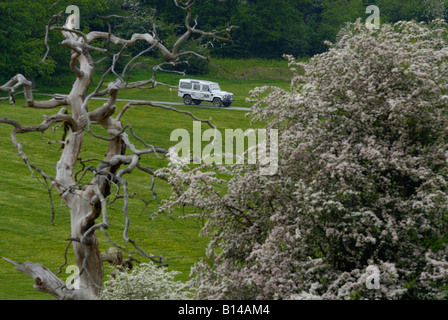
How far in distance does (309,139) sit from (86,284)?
4.31 metres

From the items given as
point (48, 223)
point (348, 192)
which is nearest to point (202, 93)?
point (48, 223)

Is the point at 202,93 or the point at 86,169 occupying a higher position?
the point at 202,93

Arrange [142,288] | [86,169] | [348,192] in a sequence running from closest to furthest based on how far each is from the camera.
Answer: [348,192], [86,169], [142,288]

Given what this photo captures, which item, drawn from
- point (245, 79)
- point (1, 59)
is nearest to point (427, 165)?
point (1, 59)

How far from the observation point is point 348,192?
874cm

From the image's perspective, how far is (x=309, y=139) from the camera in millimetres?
9844

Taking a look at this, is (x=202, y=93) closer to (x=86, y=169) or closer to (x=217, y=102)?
(x=217, y=102)

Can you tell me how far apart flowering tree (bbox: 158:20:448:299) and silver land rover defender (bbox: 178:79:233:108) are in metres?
34.5

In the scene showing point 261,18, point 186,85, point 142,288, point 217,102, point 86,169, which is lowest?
point 142,288

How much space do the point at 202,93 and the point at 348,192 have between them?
37.4m

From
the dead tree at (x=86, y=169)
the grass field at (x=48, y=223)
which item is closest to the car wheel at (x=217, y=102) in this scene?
the grass field at (x=48, y=223)

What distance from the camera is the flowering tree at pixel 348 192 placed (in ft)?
28.9

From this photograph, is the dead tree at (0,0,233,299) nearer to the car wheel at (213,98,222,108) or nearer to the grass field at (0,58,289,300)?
the grass field at (0,58,289,300)

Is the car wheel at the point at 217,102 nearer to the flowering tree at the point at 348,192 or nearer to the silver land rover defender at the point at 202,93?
the silver land rover defender at the point at 202,93
